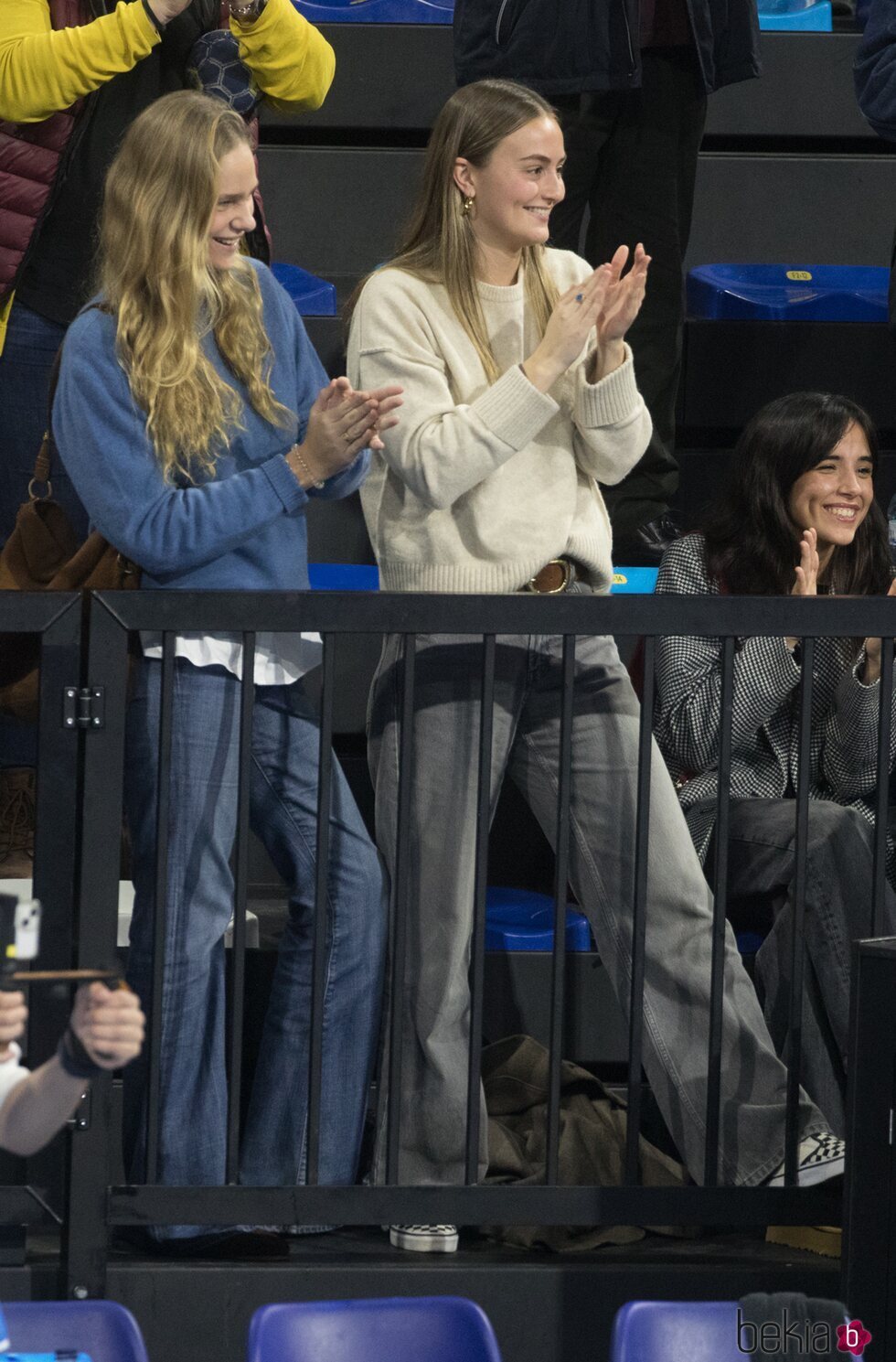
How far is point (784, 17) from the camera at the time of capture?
5609 millimetres

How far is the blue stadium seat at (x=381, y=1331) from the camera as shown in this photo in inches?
95.6

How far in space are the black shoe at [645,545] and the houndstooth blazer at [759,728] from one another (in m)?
0.86

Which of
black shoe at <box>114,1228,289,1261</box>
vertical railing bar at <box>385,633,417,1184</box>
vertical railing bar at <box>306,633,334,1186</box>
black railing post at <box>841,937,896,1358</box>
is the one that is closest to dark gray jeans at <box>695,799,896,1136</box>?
black railing post at <box>841,937,896,1358</box>

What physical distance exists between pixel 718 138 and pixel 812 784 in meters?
2.45

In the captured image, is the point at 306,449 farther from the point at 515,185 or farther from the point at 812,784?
the point at 812,784

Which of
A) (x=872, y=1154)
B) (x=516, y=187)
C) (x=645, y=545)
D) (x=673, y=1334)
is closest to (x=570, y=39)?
(x=645, y=545)

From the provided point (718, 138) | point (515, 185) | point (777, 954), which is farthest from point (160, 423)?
point (718, 138)

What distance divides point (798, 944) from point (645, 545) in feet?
5.17

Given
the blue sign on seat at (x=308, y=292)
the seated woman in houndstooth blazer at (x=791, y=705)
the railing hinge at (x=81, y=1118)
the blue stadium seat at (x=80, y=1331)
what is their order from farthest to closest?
the blue sign on seat at (x=308, y=292)
the seated woman in houndstooth blazer at (x=791, y=705)
the railing hinge at (x=81, y=1118)
the blue stadium seat at (x=80, y=1331)

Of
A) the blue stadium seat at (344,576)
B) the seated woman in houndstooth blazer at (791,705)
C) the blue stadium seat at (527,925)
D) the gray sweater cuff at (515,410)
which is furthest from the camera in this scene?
the blue stadium seat at (344,576)

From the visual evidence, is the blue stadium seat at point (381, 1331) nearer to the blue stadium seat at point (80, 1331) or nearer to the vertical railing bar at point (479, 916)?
the blue stadium seat at point (80, 1331)

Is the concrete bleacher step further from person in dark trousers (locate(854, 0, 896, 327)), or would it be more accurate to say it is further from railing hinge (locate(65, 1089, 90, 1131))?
person in dark trousers (locate(854, 0, 896, 327))

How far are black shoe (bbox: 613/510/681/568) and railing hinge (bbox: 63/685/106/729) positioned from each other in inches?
70.6

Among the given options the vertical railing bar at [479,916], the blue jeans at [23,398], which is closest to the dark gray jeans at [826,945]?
the vertical railing bar at [479,916]
